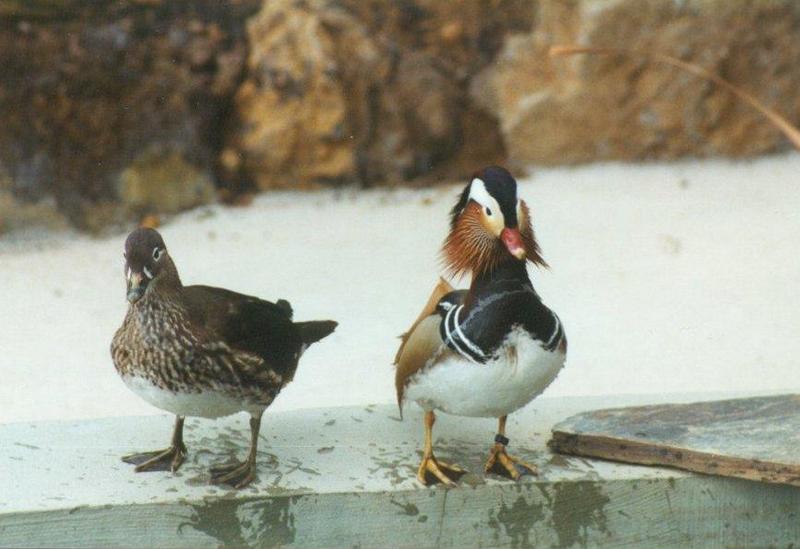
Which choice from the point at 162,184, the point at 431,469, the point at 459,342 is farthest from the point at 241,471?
the point at 162,184

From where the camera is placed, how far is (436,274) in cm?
453

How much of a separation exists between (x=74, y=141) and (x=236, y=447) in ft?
9.16

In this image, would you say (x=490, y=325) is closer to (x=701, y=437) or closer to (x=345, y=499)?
(x=345, y=499)

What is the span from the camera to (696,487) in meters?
2.44

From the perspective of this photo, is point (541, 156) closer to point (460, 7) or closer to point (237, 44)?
point (460, 7)

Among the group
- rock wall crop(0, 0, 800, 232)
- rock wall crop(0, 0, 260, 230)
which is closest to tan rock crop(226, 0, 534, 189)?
rock wall crop(0, 0, 800, 232)

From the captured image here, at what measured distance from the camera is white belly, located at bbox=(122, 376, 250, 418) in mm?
2293

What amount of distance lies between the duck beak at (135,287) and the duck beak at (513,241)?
2.05 ft

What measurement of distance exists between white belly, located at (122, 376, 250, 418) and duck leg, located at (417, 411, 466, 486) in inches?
13.8

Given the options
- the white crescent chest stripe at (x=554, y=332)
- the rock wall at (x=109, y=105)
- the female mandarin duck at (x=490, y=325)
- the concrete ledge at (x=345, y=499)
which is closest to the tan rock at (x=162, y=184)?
the rock wall at (x=109, y=105)

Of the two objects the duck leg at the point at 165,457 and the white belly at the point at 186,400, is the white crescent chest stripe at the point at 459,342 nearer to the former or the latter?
the white belly at the point at 186,400

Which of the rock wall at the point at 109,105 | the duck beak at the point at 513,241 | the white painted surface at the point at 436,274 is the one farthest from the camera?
the rock wall at the point at 109,105

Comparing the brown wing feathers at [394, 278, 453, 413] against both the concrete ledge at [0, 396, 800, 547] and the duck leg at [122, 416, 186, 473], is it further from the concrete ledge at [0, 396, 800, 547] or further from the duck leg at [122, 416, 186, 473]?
the duck leg at [122, 416, 186, 473]

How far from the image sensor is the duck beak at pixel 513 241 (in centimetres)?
221
